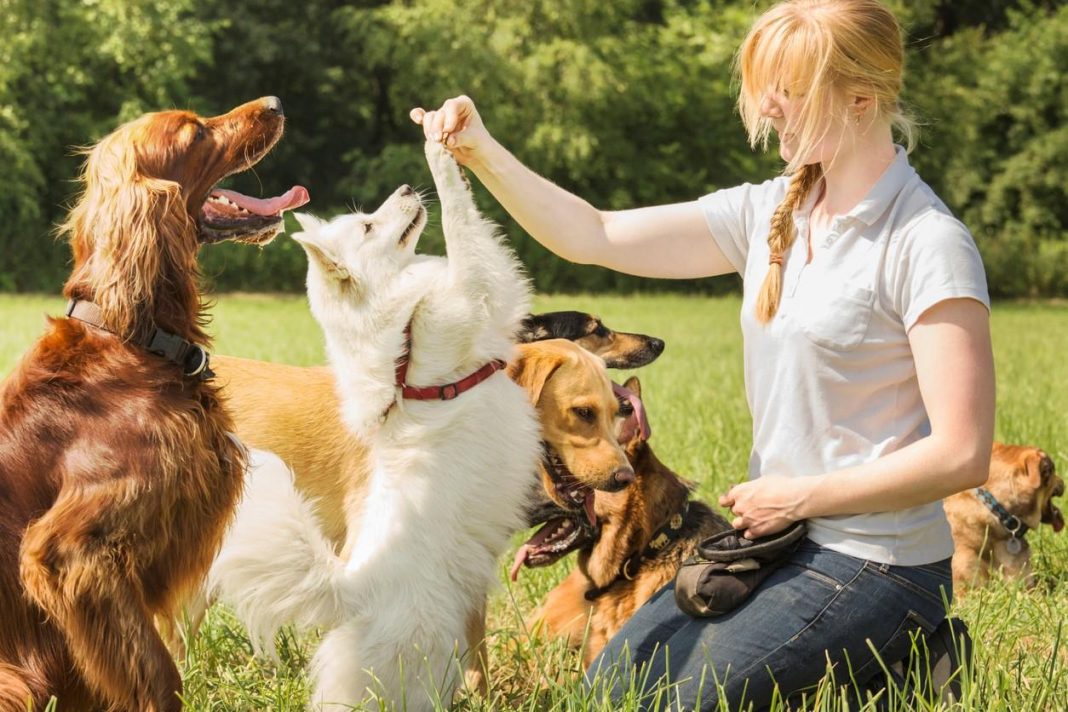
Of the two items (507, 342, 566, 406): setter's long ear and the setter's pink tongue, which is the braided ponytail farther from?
the setter's pink tongue

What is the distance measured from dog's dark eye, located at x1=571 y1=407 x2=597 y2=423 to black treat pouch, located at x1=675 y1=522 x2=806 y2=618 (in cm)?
69

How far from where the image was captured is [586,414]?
3.65 m

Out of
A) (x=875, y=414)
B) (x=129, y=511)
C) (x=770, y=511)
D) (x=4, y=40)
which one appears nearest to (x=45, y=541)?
(x=129, y=511)

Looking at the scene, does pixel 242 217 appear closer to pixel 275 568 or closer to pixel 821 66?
pixel 275 568

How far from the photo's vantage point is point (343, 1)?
33844 millimetres

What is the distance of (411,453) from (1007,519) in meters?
2.78

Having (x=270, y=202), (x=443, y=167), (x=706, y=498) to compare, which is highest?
(x=443, y=167)

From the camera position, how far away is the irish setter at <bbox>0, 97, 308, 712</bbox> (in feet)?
8.90

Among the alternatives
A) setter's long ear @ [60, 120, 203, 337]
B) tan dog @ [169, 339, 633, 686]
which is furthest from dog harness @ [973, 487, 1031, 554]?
setter's long ear @ [60, 120, 203, 337]

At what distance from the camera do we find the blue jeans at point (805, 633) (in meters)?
2.92

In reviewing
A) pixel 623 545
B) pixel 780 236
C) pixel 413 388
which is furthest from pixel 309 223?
pixel 623 545

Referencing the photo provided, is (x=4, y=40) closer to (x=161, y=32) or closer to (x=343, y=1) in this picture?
(x=161, y=32)

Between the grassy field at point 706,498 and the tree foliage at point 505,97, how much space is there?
13090mm

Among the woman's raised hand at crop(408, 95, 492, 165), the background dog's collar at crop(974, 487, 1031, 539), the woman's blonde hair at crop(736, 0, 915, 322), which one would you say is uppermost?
the woman's blonde hair at crop(736, 0, 915, 322)
